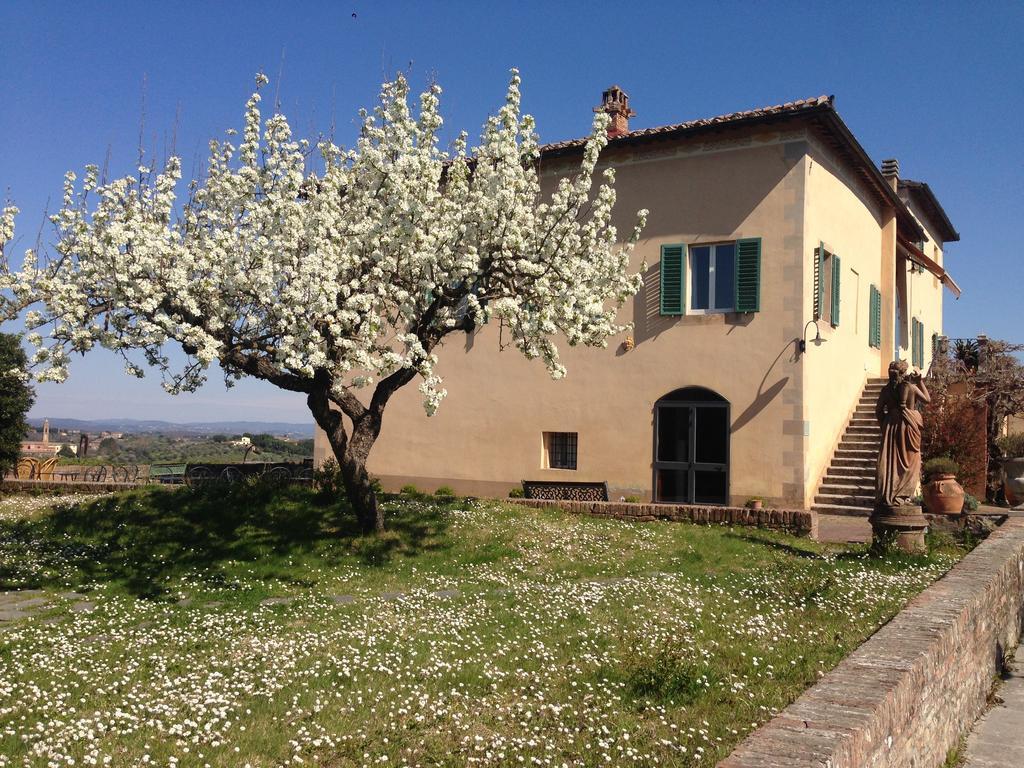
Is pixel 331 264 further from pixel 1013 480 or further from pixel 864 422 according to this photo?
pixel 1013 480

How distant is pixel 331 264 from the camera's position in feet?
35.6

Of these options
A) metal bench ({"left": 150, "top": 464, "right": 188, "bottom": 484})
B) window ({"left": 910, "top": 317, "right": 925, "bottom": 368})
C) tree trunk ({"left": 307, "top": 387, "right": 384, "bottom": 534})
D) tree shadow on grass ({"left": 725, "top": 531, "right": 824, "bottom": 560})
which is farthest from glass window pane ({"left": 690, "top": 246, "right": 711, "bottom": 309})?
metal bench ({"left": 150, "top": 464, "right": 188, "bottom": 484})

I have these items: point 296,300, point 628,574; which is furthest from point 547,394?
point 296,300

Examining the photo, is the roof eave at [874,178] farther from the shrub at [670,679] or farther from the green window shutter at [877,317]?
the shrub at [670,679]

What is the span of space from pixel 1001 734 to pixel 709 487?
1187cm

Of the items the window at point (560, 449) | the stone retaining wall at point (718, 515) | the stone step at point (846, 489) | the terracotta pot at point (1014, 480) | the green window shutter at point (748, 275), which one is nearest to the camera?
the stone retaining wall at point (718, 515)

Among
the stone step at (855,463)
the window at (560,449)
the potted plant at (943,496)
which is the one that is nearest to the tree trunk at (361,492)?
the window at (560,449)

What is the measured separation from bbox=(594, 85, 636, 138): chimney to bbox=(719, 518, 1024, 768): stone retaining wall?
1517 cm

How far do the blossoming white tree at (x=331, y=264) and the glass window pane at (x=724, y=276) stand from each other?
594 centimetres

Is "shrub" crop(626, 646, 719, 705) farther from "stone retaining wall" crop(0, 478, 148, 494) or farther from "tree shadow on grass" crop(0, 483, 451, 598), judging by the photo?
"stone retaining wall" crop(0, 478, 148, 494)

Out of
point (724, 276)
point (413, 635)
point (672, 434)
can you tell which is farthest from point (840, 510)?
point (413, 635)

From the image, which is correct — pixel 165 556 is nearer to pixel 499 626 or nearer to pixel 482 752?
pixel 499 626

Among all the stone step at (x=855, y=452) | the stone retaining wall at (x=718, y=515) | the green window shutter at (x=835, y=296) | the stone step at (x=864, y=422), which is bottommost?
the stone retaining wall at (x=718, y=515)

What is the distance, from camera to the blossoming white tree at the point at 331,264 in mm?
10617
